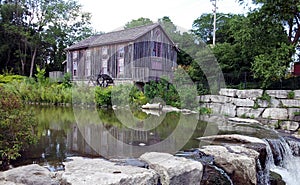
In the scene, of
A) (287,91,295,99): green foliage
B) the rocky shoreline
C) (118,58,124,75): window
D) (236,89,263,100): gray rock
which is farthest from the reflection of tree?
(118,58,124,75): window

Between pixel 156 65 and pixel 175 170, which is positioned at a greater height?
pixel 156 65

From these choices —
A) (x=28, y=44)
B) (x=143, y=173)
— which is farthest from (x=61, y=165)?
(x=28, y=44)

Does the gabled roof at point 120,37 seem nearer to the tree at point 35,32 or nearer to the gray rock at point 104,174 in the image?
the tree at point 35,32

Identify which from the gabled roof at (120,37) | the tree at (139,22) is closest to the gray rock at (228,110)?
the gabled roof at (120,37)

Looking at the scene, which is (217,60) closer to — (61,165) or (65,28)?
(61,165)

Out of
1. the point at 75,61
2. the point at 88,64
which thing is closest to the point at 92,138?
the point at 88,64

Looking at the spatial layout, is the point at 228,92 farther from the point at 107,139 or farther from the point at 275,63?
the point at 107,139

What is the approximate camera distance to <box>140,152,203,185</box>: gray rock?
3.58 meters

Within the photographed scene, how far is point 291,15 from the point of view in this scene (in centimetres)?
1007

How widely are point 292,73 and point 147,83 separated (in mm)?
7994

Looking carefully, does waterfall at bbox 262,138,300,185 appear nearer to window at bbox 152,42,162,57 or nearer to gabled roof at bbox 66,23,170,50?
gabled roof at bbox 66,23,170,50

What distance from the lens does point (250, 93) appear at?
1044 cm

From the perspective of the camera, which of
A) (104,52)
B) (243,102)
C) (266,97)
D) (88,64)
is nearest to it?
(266,97)

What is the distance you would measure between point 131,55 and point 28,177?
14468mm
